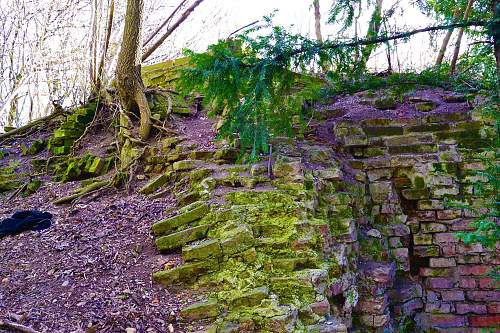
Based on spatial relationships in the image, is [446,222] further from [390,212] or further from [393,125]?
[393,125]

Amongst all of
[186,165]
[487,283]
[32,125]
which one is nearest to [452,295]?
[487,283]

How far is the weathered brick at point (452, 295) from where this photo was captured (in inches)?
193

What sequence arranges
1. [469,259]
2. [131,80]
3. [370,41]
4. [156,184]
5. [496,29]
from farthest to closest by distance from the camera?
1. [131,80]
2. [156,184]
3. [469,259]
4. [370,41]
5. [496,29]

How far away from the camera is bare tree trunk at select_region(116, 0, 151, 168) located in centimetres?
629

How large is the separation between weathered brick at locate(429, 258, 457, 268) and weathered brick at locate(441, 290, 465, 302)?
306 millimetres

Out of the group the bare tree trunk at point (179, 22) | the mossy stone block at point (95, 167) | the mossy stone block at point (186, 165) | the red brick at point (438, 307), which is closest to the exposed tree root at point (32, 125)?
the bare tree trunk at point (179, 22)

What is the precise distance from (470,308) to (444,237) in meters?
0.82

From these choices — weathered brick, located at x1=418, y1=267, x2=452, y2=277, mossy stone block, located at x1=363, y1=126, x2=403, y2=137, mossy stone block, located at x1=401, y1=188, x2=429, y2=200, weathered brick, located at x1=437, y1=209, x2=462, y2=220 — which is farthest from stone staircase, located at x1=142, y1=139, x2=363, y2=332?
weathered brick, located at x1=418, y1=267, x2=452, y2=277

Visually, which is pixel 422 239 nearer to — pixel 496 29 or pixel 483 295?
pixel 483 295

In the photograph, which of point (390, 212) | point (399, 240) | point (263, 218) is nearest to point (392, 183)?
point (390, 212)

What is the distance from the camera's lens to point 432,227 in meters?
5.08

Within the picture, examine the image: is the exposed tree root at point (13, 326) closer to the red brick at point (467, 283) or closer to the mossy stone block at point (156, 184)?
the mossy stone block at point (156, 184)

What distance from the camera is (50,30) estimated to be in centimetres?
1007

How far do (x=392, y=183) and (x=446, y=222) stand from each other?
0.75 metres
